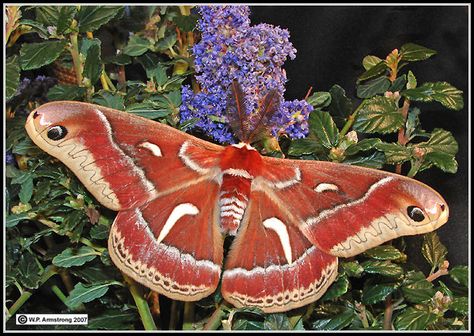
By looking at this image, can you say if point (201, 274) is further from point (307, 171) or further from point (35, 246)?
point (35, 246)

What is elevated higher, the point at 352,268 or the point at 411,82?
the point at 411,82

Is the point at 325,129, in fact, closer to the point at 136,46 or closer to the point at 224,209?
the point at 224,209

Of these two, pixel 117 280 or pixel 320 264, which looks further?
pixel 117 280

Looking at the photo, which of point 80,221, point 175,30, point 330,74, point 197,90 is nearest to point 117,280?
point 80,221

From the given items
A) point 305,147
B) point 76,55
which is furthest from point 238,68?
point 76,55

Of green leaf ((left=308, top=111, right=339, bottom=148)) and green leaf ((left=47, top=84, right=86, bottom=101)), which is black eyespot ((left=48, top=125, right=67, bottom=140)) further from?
green leaf ((left=308, top=111, right=339, bottom=148))

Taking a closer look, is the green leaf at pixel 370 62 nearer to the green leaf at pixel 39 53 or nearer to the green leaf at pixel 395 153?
the green leaf at pixel 395 153

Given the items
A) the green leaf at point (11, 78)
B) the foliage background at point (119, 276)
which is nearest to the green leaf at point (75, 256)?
the foliage background at point (119, 276)
